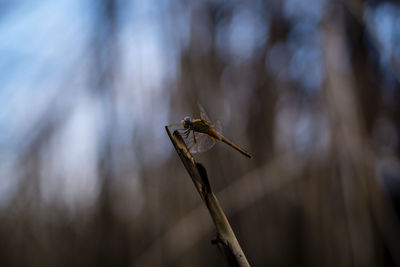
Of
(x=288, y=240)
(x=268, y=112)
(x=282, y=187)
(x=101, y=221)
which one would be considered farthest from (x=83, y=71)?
(x=288, y=240)

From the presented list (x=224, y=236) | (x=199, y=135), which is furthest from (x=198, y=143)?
(x=224, y=236)

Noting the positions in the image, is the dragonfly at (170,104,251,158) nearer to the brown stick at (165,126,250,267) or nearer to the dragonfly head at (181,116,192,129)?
the dragonfly head at (181,116,192,129)

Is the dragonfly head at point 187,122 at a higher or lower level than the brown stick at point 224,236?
higher

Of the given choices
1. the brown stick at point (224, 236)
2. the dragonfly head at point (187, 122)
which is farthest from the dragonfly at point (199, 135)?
the brown stick at point (224, 236)

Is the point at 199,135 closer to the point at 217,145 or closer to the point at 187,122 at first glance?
the point at 187,122

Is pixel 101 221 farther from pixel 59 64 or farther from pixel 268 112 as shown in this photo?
pixel 268 112

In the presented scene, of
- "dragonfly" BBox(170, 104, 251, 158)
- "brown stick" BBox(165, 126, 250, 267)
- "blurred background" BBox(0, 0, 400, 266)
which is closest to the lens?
"brown stick" BBox(165, 126, 250, 267)

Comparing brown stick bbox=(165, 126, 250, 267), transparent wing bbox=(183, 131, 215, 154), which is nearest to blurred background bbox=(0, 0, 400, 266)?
transparent wing bbox=(183, 131, 215, 154)

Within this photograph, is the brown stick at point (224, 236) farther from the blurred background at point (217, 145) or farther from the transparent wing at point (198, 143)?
the blurred background at point (217, 145)
